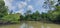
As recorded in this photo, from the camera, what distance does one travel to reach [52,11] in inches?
482

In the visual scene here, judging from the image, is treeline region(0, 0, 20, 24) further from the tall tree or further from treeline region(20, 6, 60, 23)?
treeline region(20, 6, 60, 23)

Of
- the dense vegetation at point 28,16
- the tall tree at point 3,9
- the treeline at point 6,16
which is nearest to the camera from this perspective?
the treeline at point 6,16

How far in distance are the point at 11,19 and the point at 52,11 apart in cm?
321

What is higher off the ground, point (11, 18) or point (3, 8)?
point (3, 8)

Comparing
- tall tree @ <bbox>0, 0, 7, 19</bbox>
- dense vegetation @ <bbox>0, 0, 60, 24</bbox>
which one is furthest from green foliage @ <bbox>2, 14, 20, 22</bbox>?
tall tree @ <bbox>0, 0, 7, 19</bbox>

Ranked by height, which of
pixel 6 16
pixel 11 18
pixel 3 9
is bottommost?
pixel 11 18

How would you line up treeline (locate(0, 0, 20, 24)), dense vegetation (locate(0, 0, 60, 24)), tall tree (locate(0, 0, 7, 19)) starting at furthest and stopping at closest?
tall tree (locate(0, 0, 7, 19))
dense vegetation (locate(0, 0, 60, 24))
treeline (locate(0, 0, 20, 24))

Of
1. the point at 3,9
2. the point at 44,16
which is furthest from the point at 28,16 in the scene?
the point at 3,9

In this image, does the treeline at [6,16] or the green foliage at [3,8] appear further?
the green foliage at [3,8]

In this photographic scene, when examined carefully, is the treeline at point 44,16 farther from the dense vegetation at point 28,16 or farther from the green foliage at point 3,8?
the green foliage at point 3,8

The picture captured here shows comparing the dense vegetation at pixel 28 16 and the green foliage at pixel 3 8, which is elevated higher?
the green foliage at pixel 3 8

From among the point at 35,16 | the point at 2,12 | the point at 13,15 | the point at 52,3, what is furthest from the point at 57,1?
the point at 2,12

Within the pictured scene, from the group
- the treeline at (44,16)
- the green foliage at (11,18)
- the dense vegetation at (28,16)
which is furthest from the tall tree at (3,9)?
the treeline at (44,16)

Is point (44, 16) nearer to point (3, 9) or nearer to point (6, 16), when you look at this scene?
point (6, 16)
